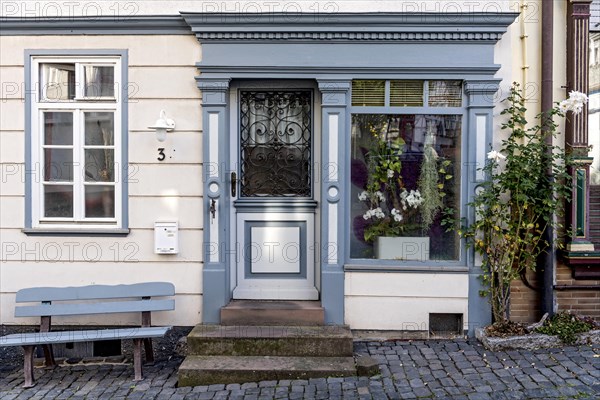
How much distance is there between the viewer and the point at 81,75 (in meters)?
5.77

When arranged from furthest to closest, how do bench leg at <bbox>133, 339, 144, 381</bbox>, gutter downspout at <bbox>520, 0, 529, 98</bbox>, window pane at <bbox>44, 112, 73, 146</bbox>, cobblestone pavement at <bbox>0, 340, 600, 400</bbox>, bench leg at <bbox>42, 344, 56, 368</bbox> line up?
window pane at <bbox>44, 112, 73, 146</bbox> < gutter downspout at <bbox>520, 0, 529, 98</bbox> < bench leg at <bbox>42, 344, 56, 368</bbox> < bench leg at <bbox>133, 339, 144, 381</bbox> < cobblestone pavement at <bbox>0, 340, 600, 400</bbox>

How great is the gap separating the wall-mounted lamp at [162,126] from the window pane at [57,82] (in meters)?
1.02

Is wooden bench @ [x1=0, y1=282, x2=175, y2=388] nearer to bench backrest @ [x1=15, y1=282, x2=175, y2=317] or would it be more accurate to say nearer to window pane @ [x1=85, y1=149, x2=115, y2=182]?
bench backrest @ [x1=15, y1=282, x2=175, y2=317]

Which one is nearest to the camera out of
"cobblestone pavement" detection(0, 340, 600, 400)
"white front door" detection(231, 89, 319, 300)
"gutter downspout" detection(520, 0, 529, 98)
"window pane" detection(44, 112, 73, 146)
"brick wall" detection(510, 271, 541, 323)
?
"cobblestone pavement" detection(0, 340, 600, 400)

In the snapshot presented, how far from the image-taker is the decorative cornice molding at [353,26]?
18.0ft

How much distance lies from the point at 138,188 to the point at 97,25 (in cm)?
173

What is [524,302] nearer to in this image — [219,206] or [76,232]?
[219,206]

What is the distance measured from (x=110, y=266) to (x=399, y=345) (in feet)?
10.2

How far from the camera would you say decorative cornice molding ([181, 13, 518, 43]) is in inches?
216

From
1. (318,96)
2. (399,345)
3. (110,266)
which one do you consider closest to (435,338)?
(399,345)

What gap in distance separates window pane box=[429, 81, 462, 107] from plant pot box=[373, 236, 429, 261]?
141cm

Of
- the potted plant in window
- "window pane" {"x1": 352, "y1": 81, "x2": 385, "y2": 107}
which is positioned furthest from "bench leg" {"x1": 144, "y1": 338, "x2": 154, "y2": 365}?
"window pane" {"x1": 352, "y1": 81, "x2": 385, "y2": 107}

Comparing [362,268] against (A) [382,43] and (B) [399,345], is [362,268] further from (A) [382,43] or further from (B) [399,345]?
(A) [382,43]

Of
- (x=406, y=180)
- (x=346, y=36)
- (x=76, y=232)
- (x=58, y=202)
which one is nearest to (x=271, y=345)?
(x=406, y=180)
